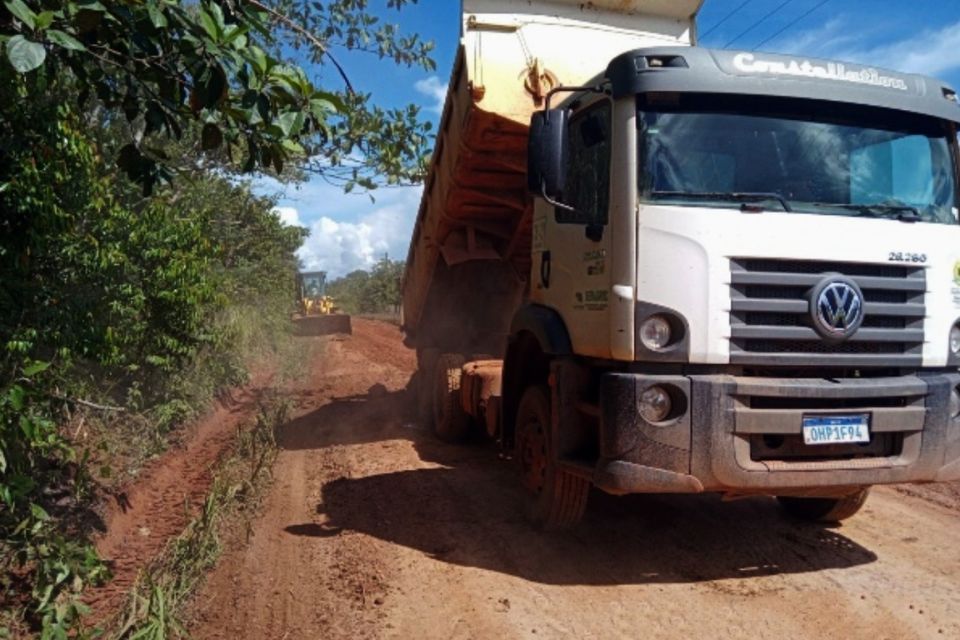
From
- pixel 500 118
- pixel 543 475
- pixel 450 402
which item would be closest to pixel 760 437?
pixel 543 475

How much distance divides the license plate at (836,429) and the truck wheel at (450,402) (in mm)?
3979

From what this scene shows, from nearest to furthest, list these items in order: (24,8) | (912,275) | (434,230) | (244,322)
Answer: (24,8), (912,275), (434,230), (244,322)

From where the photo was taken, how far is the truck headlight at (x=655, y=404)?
4.08 metres

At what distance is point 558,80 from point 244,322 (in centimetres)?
1003

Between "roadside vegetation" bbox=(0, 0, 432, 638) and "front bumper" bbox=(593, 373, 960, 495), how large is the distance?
2177 millimetres

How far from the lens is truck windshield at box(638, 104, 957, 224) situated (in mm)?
4234

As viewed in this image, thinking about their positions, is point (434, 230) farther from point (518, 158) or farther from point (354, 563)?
point (354, 563)

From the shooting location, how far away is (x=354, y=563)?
15.3 feet

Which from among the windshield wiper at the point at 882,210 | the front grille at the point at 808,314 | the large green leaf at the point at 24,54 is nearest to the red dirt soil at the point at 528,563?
the front grille at the point at 808,314

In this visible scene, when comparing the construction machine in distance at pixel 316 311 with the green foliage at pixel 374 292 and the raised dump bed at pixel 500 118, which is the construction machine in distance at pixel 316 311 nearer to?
the green foliage at pixel 374 292

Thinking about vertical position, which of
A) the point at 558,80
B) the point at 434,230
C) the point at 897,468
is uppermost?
the point at 558,80

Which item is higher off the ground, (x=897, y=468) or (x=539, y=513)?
(x=897, y=468)

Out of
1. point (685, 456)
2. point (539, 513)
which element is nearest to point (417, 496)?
point (539, 513)

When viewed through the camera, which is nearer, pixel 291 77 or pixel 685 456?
Answer: pixel 291 77
